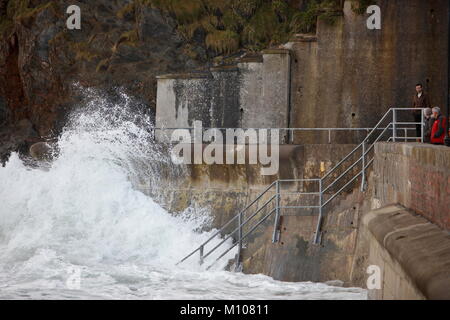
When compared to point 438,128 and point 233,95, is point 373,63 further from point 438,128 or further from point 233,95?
point 438,128

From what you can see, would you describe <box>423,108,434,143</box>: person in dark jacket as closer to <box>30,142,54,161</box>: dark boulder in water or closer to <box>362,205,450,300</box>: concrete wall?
<box>362,205,450,300</box>: concrete wall

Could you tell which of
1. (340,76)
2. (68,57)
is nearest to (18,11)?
(68,57)

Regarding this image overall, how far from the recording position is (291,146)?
57.4 feet

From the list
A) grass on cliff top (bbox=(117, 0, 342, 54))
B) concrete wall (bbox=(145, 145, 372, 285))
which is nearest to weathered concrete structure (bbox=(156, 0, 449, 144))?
concrete wall (bbox=(145, 145, 372, 285))

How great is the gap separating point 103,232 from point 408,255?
11970mm

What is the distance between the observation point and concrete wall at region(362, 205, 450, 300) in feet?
21.9

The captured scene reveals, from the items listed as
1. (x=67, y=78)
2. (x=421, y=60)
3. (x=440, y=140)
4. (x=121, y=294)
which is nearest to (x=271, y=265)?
(x=121, y=294)

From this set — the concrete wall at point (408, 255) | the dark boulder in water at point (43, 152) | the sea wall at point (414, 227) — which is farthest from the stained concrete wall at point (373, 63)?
the concrete wall at point (408, 255)

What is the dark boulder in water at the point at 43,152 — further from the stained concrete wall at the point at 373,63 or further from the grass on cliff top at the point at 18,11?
the grass on cliff top at the point at 18,11

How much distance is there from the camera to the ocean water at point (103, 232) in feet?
44.8

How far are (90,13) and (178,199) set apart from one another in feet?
50.0

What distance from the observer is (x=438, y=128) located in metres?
12.1
